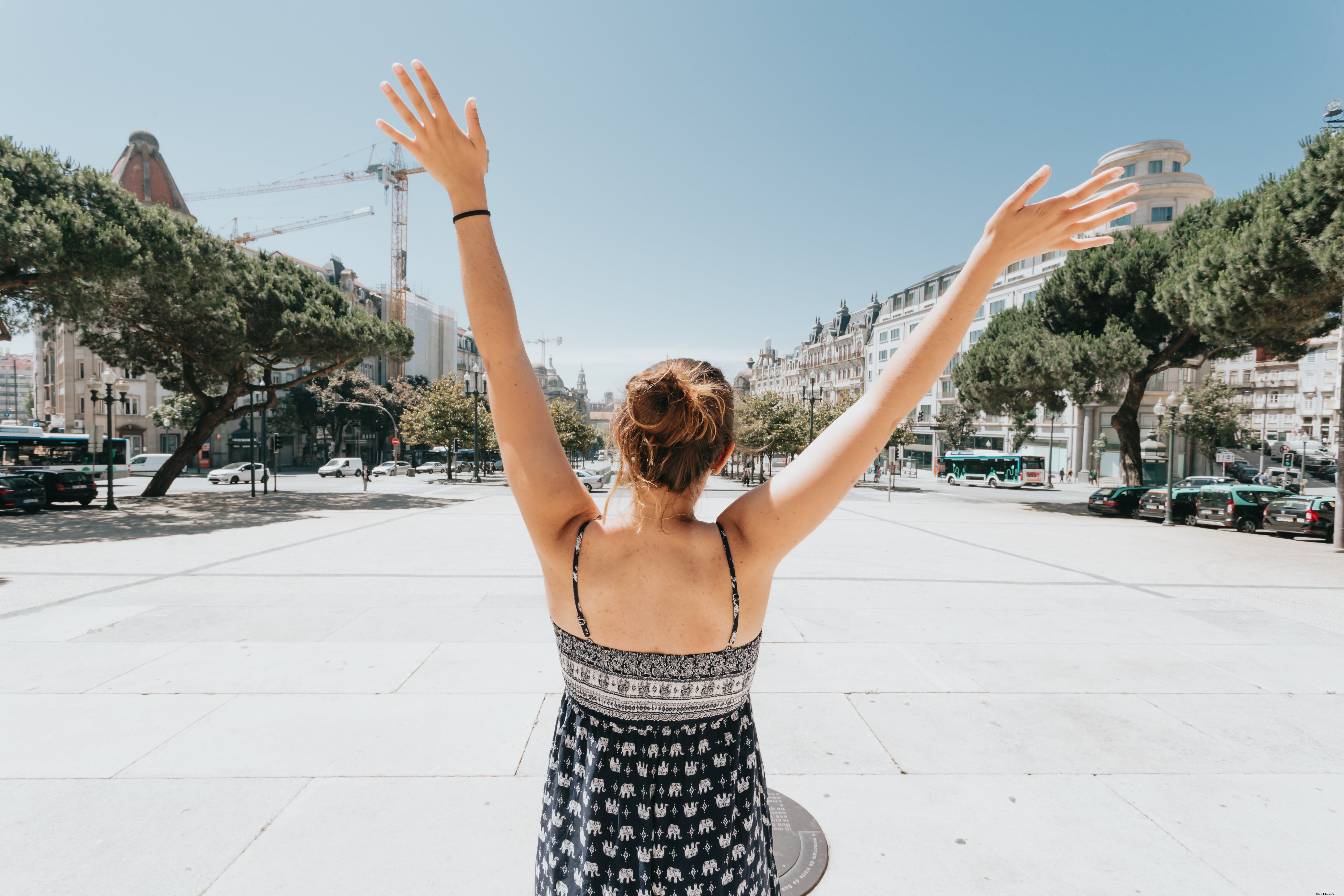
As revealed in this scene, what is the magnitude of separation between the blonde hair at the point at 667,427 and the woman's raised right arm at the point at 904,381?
0.13 meters

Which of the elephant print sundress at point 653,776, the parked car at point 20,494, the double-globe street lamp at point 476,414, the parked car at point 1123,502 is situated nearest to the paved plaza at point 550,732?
the elephant print sundress at point 653,776

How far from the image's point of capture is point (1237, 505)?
19.4 m

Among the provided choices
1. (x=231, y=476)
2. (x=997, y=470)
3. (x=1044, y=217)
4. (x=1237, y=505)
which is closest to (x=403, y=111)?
(x=1044, y=217)

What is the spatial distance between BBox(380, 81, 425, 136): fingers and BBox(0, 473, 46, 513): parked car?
2510cm

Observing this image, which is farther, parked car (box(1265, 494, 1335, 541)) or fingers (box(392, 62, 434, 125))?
parked car (box(1265, 494, 1335, 541))

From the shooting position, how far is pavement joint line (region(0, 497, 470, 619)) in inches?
291

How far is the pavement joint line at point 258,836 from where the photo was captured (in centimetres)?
284

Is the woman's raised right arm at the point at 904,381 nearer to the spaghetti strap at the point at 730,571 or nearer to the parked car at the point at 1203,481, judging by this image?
the spaghetti strap at the point at 730,571

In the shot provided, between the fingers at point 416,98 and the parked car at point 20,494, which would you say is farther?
the parked car at point 20,494

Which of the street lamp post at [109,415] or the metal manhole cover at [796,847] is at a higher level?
the street lamp post at [109,415]

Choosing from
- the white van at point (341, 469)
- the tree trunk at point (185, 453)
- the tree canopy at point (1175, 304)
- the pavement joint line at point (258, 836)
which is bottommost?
the white van at point (341, 469)

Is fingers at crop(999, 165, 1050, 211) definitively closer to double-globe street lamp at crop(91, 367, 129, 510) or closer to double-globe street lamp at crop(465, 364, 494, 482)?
double-globe street lamp at crop(91, 367, 129, 510)

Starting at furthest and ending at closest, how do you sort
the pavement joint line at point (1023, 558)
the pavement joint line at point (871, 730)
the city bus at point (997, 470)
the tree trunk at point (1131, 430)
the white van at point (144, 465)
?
1. the city bus at point (997, 470)
2. the white van at point (144, 465)
3. the tree trunk at point (1131, 430)
4. the pavement joint line at point (1023, 558)
5. the pavement joint line at point (871, 730)

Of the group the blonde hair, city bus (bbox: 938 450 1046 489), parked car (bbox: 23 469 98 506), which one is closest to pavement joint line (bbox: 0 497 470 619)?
the blonde hair
